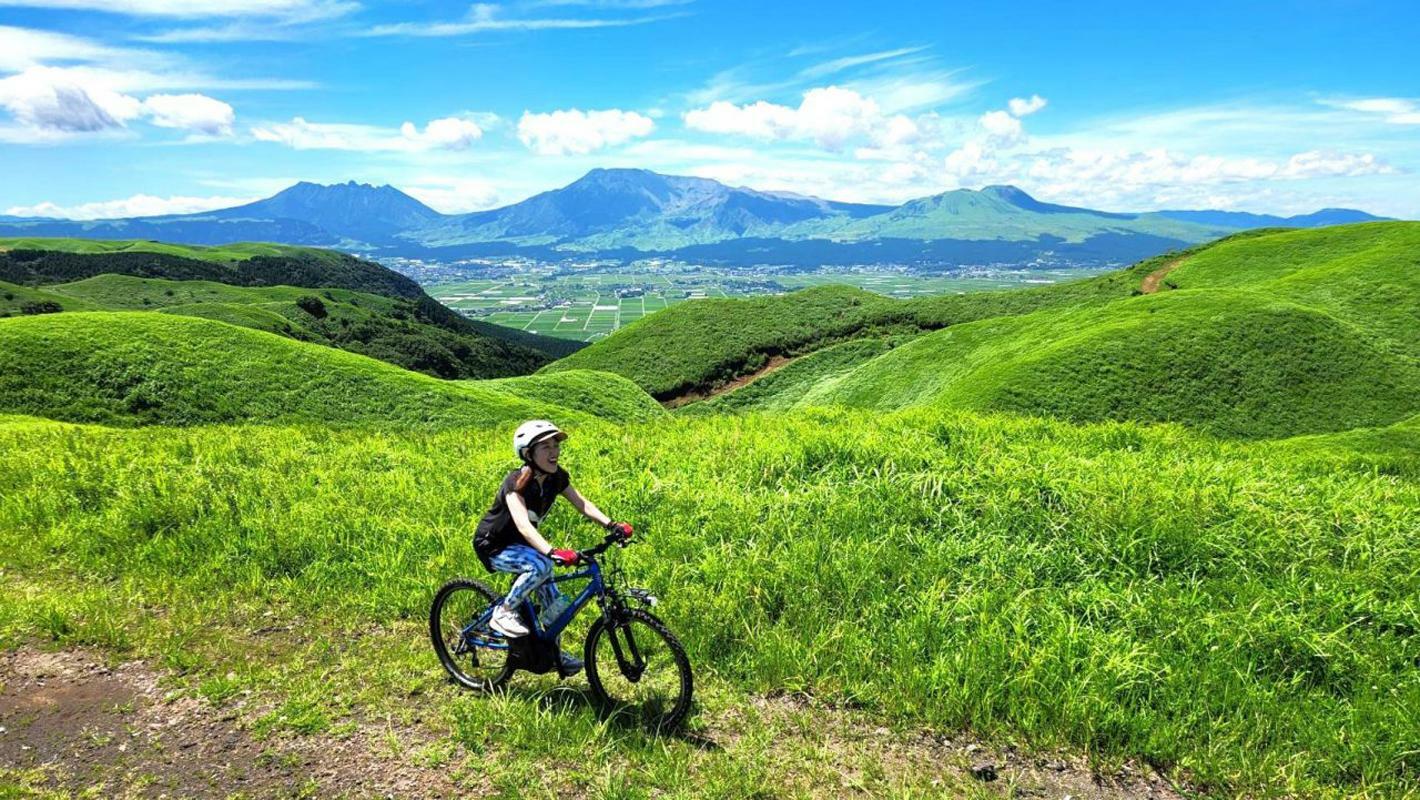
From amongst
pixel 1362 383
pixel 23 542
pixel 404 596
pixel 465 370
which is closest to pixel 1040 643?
pixel 404 596

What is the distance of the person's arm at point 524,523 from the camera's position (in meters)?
6.37

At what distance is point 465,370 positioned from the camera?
162 metres

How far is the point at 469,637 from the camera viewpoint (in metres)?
7.39

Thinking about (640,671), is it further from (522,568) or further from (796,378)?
(796,378)

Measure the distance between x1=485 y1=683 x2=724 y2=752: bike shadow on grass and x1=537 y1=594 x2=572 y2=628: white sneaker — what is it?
2.68ft

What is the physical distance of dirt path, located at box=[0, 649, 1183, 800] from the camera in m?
5.82

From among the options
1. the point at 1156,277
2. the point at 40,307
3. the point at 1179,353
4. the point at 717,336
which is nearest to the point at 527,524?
the point at 1179,353

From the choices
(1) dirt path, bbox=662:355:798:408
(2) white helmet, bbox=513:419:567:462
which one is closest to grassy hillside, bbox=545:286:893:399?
(1) dirt path, bbox=662:355:798:408

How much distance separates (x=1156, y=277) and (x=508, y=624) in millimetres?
80259

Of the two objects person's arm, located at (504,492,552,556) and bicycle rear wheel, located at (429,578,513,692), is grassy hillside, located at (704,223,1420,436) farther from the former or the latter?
person's arm, located at (504,492,552,556)

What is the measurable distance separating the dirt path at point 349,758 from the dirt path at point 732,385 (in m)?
64.1

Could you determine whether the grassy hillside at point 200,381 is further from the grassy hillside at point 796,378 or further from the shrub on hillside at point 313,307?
the shrub on hillside at point 313,307

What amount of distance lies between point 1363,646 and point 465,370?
16981 cm

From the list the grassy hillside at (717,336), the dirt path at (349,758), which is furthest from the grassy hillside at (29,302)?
the dirt path at (349,758)
